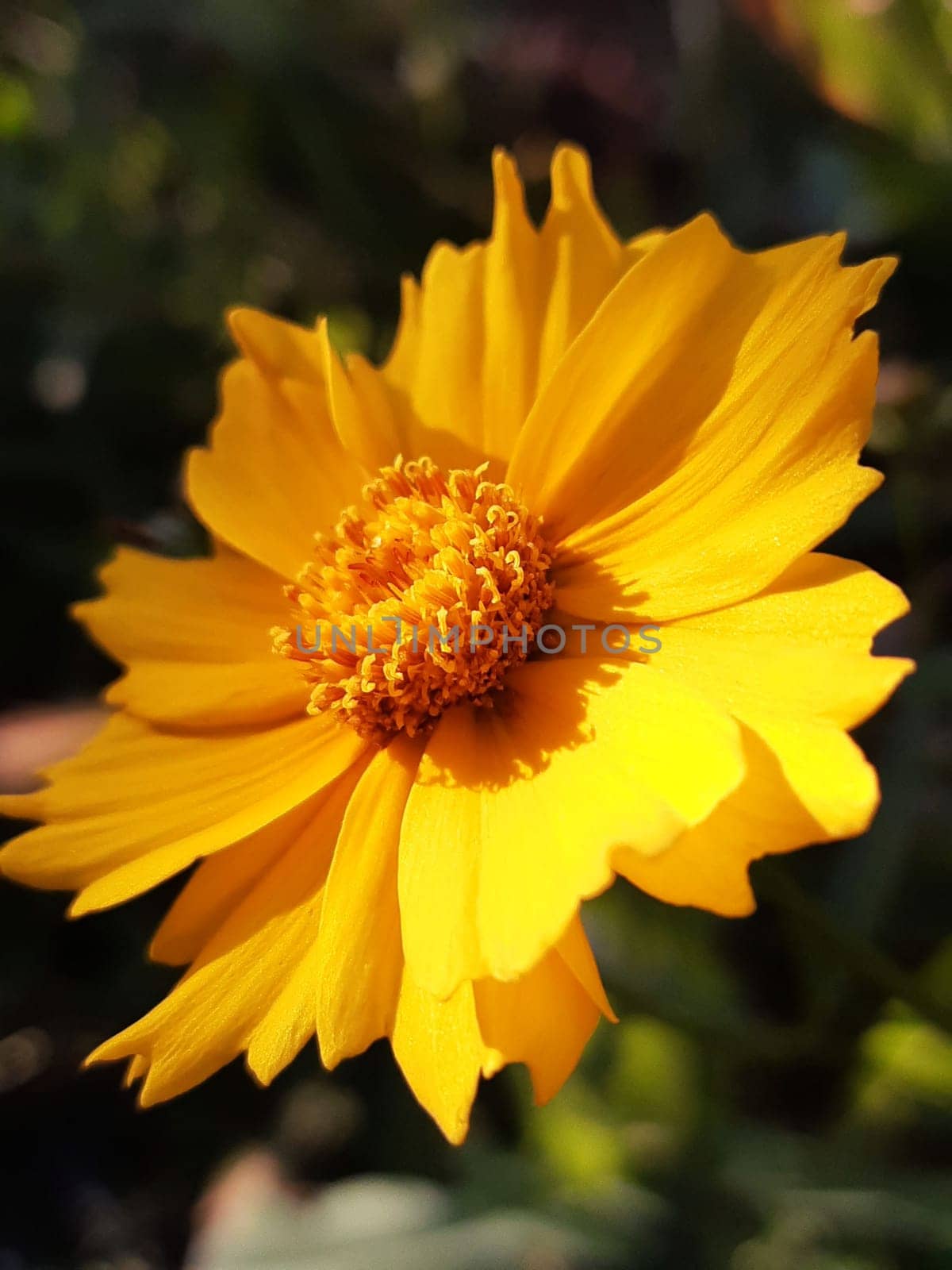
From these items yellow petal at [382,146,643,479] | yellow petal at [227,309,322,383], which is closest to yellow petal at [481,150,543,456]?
yellow petal at [382,146,643,479]

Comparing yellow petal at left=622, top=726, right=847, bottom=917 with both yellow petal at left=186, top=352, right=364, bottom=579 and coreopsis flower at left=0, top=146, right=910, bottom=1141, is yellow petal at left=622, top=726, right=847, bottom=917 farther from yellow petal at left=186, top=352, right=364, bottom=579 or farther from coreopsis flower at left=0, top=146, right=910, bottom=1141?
yellow petal at left=186, top=352, right=364, bottom=579

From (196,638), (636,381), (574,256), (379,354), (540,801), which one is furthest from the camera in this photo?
(379,354)

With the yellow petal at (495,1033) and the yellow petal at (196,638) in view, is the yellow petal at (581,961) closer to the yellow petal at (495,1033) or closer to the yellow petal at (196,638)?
the yellow petal at (495,1033)

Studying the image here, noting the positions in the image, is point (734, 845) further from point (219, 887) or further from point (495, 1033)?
point (219, 887)

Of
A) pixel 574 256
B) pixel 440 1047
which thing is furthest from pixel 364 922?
pixel 574 256

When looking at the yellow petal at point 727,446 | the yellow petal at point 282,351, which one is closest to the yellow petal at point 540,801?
the yellow petal at point 727,446

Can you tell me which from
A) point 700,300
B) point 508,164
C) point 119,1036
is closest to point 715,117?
point 508,164

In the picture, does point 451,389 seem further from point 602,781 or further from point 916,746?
point 916,746
